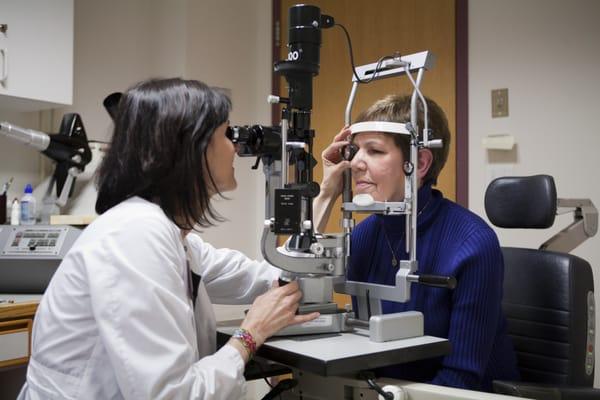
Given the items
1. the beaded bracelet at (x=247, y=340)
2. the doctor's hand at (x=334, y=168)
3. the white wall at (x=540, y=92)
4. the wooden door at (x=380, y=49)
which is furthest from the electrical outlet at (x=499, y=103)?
the beaded bracelet at (x=247, y=340)

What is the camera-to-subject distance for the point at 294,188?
120cm

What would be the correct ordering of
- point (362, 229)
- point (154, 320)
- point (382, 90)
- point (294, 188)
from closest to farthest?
point (154, 320)
point (294, 188)
point (362, 229)
point (382, 90)

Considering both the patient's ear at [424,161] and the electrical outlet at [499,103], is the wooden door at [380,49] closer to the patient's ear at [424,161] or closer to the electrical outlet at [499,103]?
the electrical outlet at [499,103]

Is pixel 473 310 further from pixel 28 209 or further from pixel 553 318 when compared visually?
pixel 28 209

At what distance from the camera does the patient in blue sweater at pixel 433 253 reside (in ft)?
4.23

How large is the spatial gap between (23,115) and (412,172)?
2.15 m

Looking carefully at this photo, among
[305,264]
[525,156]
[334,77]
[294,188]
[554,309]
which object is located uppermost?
[334,77]

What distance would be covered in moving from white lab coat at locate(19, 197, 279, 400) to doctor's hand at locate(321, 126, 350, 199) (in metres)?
0.49

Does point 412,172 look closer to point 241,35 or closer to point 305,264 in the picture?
point 305,264

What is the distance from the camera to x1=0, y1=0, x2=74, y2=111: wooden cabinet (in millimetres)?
2406

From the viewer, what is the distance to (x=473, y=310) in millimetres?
1295

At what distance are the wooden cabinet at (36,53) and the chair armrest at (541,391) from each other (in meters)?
2.08

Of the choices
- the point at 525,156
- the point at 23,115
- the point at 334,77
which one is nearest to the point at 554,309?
the point at 525,156

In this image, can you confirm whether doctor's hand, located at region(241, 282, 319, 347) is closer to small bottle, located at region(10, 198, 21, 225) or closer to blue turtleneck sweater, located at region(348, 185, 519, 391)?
blue turtleneck sweater, located at region(348, 185, 519, 391)
